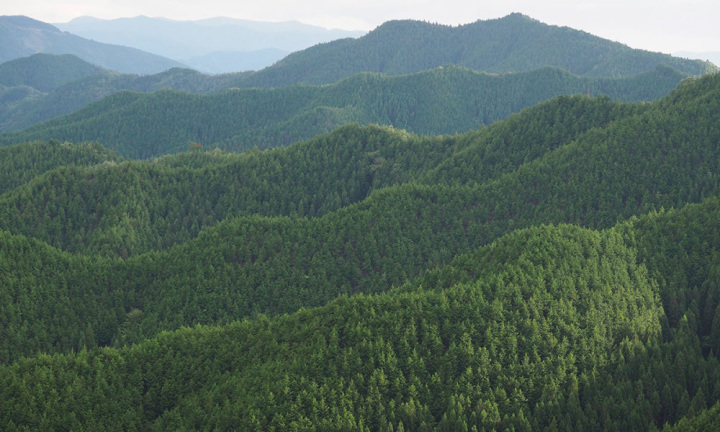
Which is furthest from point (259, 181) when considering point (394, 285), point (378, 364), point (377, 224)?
point (378, 364)

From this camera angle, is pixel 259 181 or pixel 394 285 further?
pixel 259 181

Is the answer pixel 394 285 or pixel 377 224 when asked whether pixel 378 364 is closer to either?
pixel 394 285

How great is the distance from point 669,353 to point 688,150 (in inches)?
2570

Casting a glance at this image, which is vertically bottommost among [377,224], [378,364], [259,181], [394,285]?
[394,285]

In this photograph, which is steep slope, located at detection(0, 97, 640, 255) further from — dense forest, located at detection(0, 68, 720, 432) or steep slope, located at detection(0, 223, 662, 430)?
steep slope, located at detection(0, 223, 662, 430)

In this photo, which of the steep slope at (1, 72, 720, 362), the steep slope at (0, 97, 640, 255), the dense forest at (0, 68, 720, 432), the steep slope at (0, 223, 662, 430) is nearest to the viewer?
the steep slope at (0, 223, 662, 430)

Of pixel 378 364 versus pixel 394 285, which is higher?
pixel 378 364

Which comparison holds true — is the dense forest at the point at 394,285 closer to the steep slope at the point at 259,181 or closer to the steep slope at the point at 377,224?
the steep slope at the point at 377,224

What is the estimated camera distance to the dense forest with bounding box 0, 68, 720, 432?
69.2 m

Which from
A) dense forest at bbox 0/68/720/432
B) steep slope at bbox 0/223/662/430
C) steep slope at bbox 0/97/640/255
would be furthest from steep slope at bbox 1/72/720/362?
steep slope at bbox 0/223/662/430

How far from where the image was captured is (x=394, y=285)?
11900 centimetres

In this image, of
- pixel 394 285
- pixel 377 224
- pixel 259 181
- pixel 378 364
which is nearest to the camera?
pixel 378 364

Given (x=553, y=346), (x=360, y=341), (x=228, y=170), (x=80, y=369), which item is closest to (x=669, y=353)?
(x=553, y=346)

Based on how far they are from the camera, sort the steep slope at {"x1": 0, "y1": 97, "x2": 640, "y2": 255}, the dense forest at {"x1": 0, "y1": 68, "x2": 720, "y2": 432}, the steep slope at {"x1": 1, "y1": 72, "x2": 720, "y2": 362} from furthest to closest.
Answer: the steep slope at {"x1": 0, "y1": 97, "x2": 640, "y2": 255}
the steep slope at {"x1": 1, "y1": 72, "x2": 720, "y2": 362}
the dense forest at {"x1": 0, "y1": 68, "x2": 720, "y2": 432}
